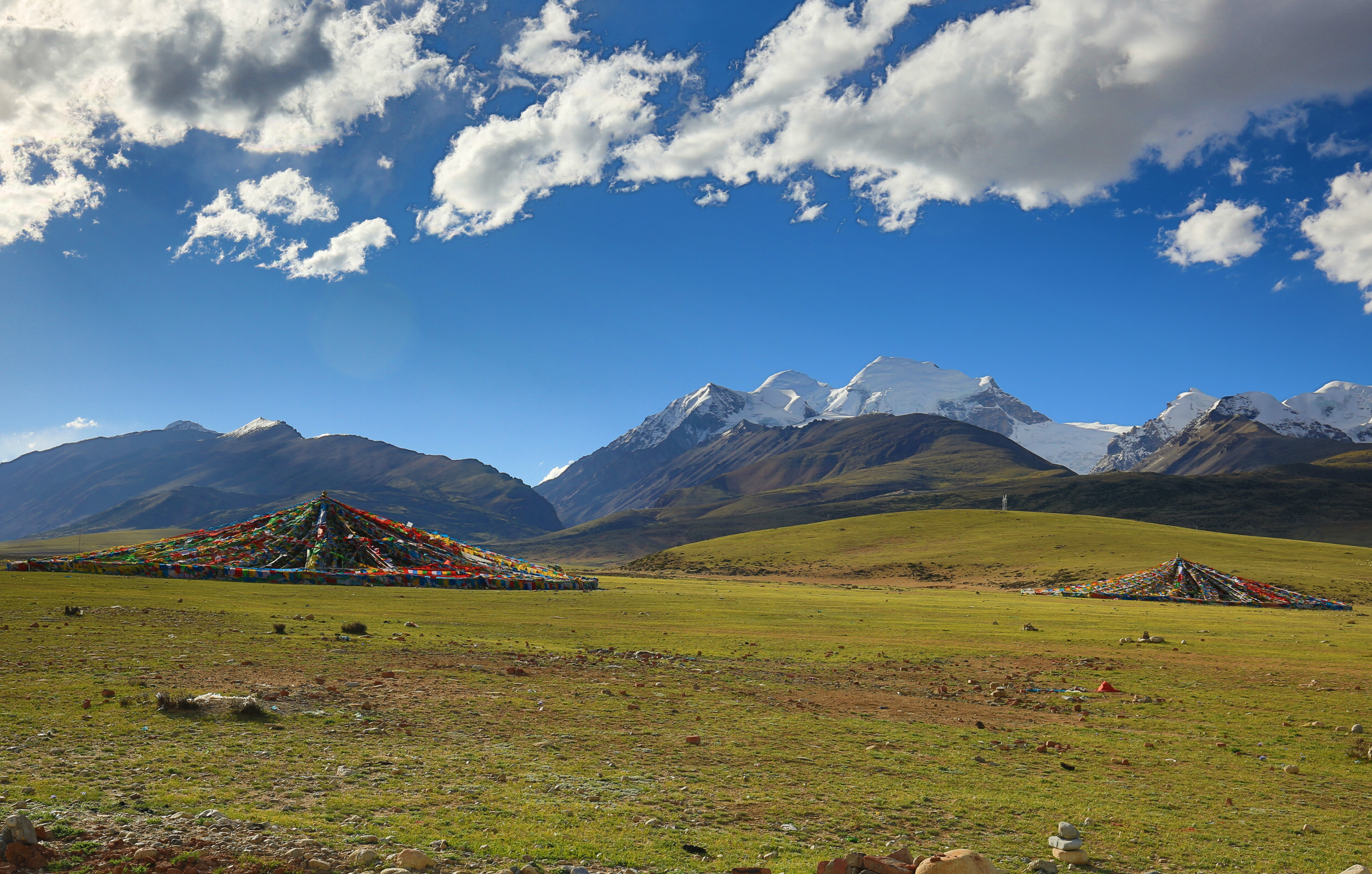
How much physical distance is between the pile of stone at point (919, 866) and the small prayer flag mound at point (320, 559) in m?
42.3

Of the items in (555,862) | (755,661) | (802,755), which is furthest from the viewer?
(755,661)

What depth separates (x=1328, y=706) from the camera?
1551cm

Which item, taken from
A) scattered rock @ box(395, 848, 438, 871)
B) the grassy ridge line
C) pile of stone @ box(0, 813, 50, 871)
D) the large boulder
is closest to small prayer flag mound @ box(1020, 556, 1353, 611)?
the grassy ridge line

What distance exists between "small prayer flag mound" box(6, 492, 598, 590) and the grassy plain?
19.5 m

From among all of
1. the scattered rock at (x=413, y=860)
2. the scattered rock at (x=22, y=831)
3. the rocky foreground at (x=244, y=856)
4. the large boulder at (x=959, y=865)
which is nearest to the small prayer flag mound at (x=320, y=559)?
the rocky foreground at (x=244, y=856)

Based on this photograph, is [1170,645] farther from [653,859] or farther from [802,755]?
[653,859]

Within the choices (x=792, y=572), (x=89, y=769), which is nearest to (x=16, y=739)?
(x=89, y=769)

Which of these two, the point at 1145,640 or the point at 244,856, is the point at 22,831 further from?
the point at 1145,640

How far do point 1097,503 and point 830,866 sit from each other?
720ft

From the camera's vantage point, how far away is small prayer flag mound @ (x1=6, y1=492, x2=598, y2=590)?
41.9 meters

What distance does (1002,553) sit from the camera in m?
84.8

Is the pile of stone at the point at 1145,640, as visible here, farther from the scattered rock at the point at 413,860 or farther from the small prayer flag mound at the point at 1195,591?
the small prayer flag mound at the point at 1195,591

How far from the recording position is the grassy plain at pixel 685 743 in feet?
25.1

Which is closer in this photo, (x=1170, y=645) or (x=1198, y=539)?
(x=1170, y=645)
